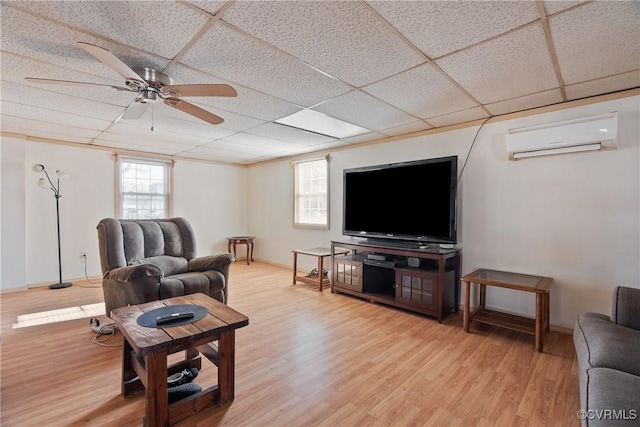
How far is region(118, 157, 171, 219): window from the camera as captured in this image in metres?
5.10

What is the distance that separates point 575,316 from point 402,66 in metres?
2.78

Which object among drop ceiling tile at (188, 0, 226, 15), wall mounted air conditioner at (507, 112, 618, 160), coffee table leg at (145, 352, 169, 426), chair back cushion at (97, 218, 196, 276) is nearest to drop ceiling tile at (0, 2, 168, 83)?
drop ceiling tile at (188, 0, 226, 15)

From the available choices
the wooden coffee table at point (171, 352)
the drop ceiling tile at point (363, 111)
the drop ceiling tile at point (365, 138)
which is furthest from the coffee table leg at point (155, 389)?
the drop ceiling tile at point (365, 138)

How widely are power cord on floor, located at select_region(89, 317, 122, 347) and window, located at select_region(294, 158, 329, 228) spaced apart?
3.17 metres

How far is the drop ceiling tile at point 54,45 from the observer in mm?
1562

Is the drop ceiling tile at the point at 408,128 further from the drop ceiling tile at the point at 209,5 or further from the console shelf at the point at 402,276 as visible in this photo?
the drop ceiling tile at the point at 209,5

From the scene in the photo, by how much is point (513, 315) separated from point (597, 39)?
245 centimetres

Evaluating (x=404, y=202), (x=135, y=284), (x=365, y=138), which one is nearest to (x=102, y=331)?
(x=135, y=284)

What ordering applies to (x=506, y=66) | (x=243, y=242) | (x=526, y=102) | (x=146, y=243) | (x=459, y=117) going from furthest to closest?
(x=243, y=242), (x=146, y=243), (x=459, y=117), (x=526, y=102), (x=506, y=66)

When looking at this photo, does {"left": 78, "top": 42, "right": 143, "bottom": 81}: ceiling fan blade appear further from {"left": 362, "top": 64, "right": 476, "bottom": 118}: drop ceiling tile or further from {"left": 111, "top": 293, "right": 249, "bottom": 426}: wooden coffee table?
{"left": 362, "top": 64, "right": 476, "bottom": 118}: drop ceiling tile

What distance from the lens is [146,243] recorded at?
10.8ft

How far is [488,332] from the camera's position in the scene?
9.20ft

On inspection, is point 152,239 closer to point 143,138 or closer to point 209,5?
point 143,138

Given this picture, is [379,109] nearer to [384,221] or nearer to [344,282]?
[384,221]
